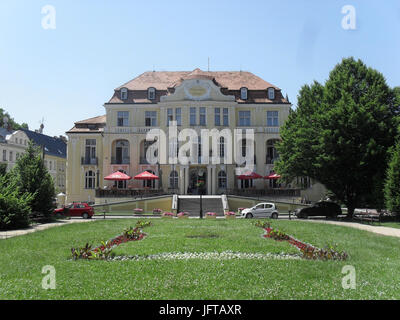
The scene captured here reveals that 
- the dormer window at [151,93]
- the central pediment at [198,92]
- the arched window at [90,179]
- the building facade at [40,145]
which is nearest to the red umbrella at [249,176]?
the central pediment at [198,92]

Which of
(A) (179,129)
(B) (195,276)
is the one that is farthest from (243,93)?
(B) (195,276)

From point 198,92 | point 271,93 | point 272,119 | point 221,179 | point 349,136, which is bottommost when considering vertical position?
point 221,179

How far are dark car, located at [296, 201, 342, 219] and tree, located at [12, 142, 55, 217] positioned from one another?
68.9 feet

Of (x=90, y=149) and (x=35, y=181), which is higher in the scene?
(x=90, y=149)

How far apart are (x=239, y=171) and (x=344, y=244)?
31436mm

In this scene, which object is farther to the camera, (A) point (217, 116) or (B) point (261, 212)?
(A) point (217, 116)

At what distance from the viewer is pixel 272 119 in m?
48.8

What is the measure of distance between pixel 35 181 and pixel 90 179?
860 inches

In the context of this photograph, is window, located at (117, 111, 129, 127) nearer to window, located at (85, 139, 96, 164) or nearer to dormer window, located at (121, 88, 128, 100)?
dormer window, located at (121, 88, 128, 100)

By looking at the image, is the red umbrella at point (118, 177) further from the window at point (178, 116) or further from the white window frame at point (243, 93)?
the white window frame at point (243, 93)

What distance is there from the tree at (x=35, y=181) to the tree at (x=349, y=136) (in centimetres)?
2051

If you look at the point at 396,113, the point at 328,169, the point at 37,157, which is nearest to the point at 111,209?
the point at 37,157

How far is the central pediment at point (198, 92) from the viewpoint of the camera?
4669 cm

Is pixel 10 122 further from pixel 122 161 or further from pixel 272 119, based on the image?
pixel 272 119
